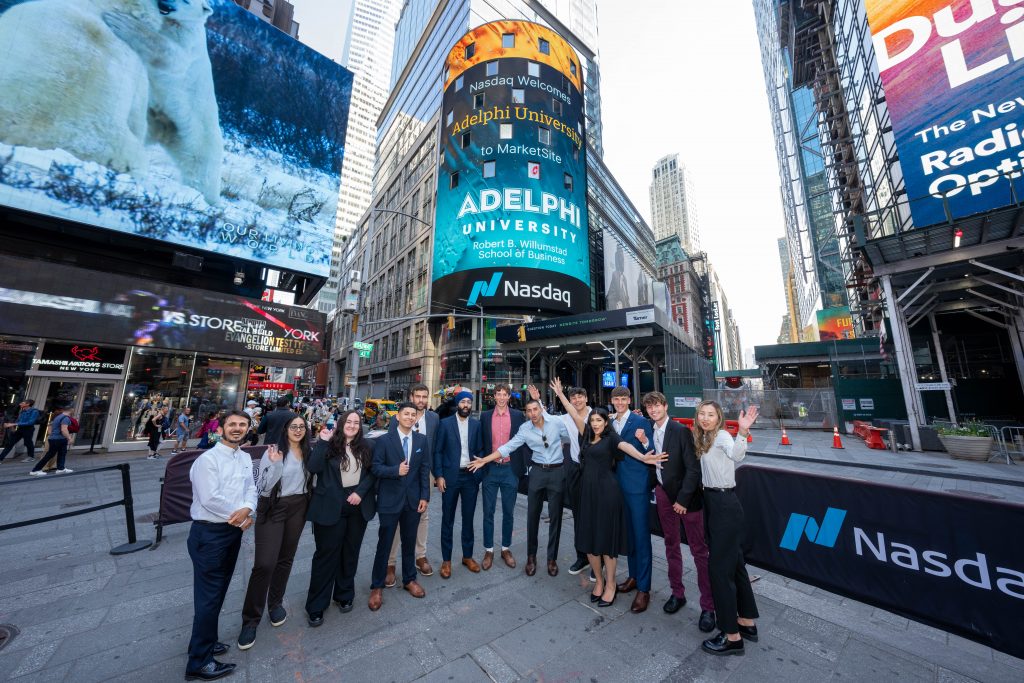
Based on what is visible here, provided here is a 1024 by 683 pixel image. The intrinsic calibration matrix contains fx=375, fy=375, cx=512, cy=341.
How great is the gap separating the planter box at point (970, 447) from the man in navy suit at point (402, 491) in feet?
56.6

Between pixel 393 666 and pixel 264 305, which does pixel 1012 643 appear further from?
pixel 264 305

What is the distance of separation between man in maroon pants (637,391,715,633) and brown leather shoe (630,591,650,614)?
7.6 inches

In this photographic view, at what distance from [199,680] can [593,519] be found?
3564mm

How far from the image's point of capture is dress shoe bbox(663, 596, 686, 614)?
12.5 ft

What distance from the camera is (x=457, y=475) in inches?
198

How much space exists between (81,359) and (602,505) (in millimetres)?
18820

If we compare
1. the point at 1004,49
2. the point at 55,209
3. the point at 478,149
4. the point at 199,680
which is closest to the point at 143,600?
the point at 199,680

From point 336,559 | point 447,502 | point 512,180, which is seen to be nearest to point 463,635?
point 336,559

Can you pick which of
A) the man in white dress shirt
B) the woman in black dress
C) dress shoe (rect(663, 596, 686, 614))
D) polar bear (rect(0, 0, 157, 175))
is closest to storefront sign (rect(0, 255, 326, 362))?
polar bear (rect(0, 0, 157, 175))

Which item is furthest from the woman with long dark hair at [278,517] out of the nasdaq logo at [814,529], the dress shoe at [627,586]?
the nasdaq logo at [814,529]

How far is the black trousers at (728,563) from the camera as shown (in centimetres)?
323

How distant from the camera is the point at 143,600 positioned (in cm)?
399

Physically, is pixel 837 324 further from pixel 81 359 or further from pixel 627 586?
pixel 81 359

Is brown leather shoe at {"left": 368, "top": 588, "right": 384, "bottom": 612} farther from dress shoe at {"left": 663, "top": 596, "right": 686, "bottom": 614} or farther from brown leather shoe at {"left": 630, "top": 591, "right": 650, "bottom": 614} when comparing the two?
dress shoe at {"left": 663, "top": 596, "right": 686, "bottom": 614}
